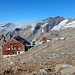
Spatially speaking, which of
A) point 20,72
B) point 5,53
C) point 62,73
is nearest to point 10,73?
point 20,72

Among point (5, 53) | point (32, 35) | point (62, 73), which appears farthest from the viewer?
point (32, 35)

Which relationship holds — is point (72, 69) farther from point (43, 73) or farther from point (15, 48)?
point (15, 48)

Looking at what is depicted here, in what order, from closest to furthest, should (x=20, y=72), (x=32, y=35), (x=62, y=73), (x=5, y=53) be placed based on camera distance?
(x=62, y=73), (x=20, y=72), (x=5, y=53), (x=32, y=35)

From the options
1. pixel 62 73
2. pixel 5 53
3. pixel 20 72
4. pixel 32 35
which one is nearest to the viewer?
pixel 62 73

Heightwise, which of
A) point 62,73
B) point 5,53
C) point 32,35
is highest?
point 32,35

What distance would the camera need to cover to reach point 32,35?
194000 mm

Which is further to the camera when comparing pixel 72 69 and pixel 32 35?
pixel 32 35

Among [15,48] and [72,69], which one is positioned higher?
[15,48]

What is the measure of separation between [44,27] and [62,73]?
180184mm

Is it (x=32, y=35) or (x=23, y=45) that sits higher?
(x=32, y=35)

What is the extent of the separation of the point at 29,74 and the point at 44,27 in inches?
7092

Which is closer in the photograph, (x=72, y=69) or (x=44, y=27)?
(x=72, y=69)

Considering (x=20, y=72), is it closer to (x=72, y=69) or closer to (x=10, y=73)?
(x=10, y=73)

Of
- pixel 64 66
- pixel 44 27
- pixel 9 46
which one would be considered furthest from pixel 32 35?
pixel 64 66
